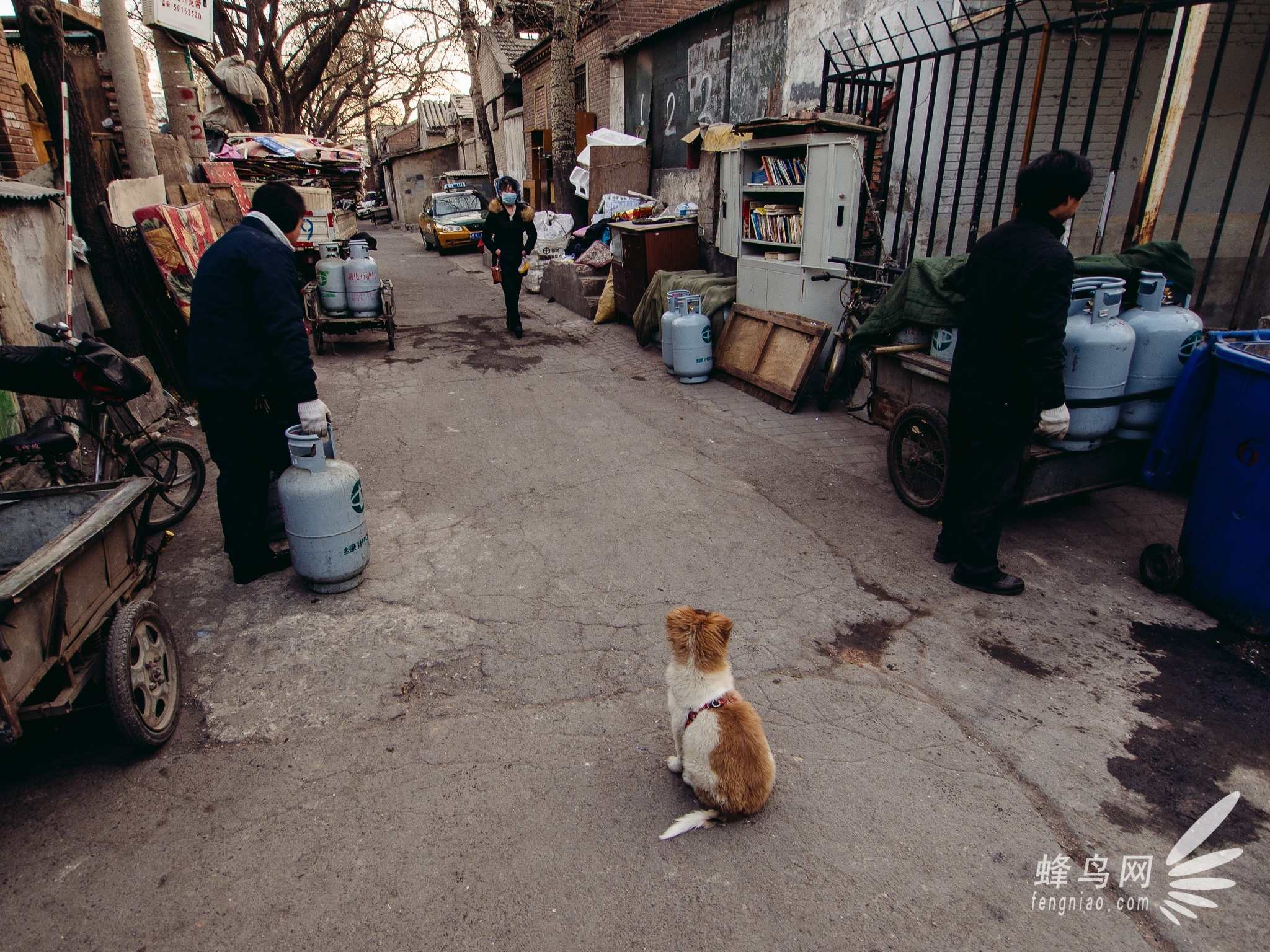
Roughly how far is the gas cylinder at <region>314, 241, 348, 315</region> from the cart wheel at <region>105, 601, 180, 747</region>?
6977 millimetres

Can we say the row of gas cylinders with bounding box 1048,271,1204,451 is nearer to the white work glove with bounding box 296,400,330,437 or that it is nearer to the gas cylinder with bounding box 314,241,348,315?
the white work glove with bounding box 296,400,330,437

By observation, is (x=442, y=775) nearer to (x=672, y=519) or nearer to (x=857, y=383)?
(x=672, y=519)

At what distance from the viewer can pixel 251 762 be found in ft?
9.14

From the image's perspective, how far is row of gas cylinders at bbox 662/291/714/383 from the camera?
7770 mm

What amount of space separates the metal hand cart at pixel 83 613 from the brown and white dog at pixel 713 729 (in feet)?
6.62

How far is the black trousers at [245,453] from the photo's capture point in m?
3.89

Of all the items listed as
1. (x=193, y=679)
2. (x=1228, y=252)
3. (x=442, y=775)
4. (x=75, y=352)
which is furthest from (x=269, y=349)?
(x=1228, y=252)

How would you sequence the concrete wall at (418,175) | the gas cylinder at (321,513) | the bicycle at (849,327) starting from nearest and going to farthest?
the gas cylinder at (321,513) < the bicycle at (849,327) < the concrete wall at (418,175)

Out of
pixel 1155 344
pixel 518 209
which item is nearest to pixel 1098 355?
pixel 1155 344

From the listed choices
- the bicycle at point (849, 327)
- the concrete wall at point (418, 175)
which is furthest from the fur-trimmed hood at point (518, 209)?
the concrete wall at point (418, 175)

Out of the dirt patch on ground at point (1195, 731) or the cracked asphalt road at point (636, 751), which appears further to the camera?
the dirt patch on ground at point (1195, 731)

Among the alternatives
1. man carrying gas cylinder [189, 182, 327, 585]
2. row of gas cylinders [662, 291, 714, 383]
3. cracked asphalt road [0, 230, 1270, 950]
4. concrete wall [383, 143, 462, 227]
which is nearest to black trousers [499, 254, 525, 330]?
row of gas cylinders [662, 291, 714, 383]

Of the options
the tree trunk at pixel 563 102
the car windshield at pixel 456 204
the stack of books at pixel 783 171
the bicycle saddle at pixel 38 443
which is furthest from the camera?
the car windshield at pixel 456 204

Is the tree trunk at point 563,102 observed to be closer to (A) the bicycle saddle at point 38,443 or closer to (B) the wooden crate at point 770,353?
(B) the wooden crate at point 770,353
